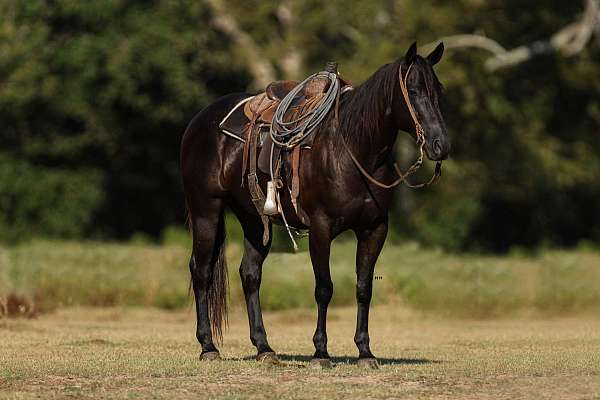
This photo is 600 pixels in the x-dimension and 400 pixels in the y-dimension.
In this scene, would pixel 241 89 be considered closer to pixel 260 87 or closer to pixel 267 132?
pixel 260 87

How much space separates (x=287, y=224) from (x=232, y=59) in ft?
80.2

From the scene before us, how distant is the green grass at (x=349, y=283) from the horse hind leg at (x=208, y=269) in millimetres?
7941

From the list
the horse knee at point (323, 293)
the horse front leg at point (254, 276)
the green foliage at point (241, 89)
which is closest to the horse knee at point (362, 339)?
the horse knee at point (323, 293)

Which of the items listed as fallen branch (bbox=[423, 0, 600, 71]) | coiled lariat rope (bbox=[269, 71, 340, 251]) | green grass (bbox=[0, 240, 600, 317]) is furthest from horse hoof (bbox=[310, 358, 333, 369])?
fallen branch (bbox=[423, 0, 600, 71])

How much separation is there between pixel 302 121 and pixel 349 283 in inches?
432

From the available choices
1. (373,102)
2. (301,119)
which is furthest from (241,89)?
(373,102)

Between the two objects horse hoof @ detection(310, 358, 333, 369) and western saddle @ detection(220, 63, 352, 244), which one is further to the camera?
western saddle @ detection(220, 63, 352, 244)

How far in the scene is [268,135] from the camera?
1270 centimetres

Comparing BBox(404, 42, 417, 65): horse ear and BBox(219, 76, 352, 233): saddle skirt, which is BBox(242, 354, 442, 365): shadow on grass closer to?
BBox(219, 76, 352, 233): saddle skirt

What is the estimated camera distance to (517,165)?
35.8 meters

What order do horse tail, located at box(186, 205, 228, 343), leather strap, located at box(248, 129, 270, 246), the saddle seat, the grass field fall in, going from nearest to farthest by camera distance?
the grass field < the saddle seat < leather strap, located at box(248, 129, 270, 246) < horse tail, located at box(186, 205, 228, 343)

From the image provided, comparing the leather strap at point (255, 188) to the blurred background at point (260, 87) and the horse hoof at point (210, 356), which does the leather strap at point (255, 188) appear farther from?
the blurred background at point (260, 87)

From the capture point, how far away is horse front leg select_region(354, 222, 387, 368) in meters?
11.9

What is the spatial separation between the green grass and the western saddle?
8498mm
